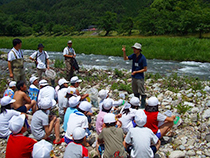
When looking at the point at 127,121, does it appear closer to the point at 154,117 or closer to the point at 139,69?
the point at 154,117

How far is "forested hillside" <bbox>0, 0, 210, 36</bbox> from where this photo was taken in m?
40.8

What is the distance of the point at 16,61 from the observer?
20.5 feet

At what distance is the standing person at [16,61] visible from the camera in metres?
6.09

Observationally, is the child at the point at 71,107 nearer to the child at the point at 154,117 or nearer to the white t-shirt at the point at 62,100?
the white t-shirt at the point at 62,100

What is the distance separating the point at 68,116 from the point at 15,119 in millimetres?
1358

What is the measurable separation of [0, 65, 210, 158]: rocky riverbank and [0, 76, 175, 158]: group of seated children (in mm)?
396

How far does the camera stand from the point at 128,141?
3.43m

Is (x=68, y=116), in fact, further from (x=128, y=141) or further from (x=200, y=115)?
(x=200, y=115)

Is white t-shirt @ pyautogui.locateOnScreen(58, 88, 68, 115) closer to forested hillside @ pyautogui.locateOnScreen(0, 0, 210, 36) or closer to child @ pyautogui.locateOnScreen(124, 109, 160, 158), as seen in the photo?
child @ pyautogui.locateOnScreen(124, 109, 160, 158)

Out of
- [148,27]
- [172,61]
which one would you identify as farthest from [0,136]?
[148,27]

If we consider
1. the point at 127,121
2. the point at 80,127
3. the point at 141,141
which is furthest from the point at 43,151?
the point at 127,121

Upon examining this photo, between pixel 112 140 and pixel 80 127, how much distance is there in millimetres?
685

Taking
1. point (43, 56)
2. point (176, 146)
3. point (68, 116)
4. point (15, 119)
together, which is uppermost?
point (43, 56)

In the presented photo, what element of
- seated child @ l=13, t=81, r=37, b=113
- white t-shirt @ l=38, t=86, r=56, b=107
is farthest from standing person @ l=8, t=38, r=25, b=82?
white t-shirt @ l=38, t=86, r=56, b=107
